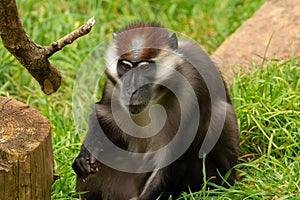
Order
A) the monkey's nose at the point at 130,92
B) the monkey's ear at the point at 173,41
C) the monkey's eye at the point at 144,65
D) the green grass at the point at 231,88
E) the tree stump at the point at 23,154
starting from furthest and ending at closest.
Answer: the green grass at the point at 231,88
the monkey's ear at the point at 173,41
the monkey's eye at the point at 144,65
the monkey's nose at the point at 130,92
the tree stump at the point at 23,154

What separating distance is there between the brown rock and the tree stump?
2.13 metres

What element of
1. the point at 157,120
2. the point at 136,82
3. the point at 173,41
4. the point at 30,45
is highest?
the point at 30,45

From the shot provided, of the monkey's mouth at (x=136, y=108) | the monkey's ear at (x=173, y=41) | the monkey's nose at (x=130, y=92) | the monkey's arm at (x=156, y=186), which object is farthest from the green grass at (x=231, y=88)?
the monkey's ear at (x=173, y=41)

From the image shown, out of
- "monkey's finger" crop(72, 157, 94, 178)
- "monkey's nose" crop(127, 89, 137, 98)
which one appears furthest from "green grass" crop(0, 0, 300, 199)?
"monkey's nose" crop(127, 89, 137, 98)

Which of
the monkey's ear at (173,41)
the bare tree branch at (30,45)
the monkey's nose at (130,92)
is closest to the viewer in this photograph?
the bare tree branch at (30,45)

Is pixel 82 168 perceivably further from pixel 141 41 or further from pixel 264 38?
pixel 264 38

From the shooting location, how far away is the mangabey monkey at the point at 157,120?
3.91 m

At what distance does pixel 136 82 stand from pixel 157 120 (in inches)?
15.9

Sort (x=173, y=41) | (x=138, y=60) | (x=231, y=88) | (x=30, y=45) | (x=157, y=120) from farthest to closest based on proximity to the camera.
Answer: (x=231, y=88) → (x=157, y=120) → (x=173, y=41) → (x=138, y=60) → (x=30, y=45)

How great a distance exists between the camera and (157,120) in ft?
13.6

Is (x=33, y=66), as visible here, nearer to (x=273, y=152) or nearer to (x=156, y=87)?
(x=156, y=87)

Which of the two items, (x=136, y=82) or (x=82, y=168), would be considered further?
(x=82, y=168)

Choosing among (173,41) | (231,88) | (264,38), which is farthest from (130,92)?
(264,38)

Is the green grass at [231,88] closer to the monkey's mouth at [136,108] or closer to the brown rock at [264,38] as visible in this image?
the brown rock at [264,38]
